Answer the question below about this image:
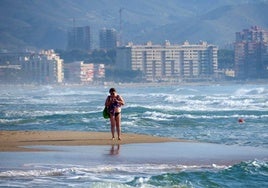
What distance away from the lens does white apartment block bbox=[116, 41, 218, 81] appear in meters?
161

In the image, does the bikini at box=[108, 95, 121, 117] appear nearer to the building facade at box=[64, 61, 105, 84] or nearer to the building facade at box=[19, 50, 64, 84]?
the building facade at box=[19, 50, 64, 84]

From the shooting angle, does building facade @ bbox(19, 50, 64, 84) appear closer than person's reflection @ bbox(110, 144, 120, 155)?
No

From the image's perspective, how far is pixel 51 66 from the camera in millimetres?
150125

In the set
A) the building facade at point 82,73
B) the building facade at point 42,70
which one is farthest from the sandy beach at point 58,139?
the building facade at point 82,73

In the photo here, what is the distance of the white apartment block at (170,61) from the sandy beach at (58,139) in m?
138

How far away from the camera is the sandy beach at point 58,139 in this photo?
17.4 metres

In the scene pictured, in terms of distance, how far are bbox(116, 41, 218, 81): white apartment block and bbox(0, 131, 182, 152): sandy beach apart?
13787 cm

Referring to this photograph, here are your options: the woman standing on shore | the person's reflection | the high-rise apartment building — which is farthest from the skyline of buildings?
the person's reflection

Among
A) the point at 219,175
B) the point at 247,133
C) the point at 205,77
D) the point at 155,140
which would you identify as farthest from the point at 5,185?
the point at 205,77

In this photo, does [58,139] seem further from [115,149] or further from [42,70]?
[42,70]

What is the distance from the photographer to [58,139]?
18484 millimetres

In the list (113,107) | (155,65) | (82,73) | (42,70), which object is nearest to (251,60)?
(155,65)

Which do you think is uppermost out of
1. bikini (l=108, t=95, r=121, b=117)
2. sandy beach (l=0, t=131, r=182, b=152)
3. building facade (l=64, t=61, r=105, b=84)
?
bikini (l=108, t=95, r=121, b=117)

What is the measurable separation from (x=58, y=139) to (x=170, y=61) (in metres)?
147
